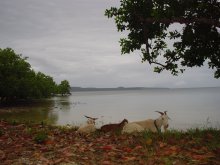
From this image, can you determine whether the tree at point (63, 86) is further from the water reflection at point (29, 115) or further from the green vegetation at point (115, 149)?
the green vegetation at point (115, 149)

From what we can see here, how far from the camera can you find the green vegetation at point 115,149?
8.09m

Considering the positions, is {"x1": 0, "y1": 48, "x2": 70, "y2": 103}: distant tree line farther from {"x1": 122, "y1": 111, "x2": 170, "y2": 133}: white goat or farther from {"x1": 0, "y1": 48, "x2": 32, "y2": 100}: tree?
{"x1": 122, "y1": 111, "x2": 170, "y2": 133}: white goat

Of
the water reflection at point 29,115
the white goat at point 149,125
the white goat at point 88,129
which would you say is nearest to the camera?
the white goat at point 88,129

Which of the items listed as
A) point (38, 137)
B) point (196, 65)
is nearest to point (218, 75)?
point (196, 65)

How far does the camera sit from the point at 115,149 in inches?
365

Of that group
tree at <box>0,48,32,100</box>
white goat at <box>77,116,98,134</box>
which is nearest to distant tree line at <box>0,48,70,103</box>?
tree at <box>0,48,32,100</box>

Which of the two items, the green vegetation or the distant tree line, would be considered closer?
the green vegetation

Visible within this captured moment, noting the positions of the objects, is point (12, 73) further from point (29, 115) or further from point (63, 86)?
point (63, 86)

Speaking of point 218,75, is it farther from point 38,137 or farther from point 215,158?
point 38,137

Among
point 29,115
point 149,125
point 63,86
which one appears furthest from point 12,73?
point 63,86

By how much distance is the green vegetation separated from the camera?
809 cm

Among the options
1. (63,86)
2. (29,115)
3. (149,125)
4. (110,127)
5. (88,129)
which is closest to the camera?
(88,129)

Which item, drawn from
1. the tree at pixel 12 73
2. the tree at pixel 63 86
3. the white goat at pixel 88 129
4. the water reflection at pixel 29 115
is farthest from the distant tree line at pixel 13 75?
the tree at pixel 63 86

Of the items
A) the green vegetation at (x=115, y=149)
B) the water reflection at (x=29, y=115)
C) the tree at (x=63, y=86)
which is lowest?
the water reflection at (x=29, y=115)
